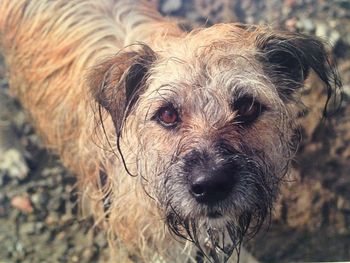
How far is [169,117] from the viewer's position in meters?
1.64

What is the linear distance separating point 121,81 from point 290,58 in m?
0.50

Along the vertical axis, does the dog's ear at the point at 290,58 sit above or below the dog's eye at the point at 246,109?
above

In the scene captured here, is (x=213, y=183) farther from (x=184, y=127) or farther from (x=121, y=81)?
(x=121, y=81)

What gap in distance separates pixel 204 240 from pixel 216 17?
73 cm

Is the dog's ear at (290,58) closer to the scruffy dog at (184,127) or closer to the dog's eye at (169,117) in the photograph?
the scruffy dog at (184,127)

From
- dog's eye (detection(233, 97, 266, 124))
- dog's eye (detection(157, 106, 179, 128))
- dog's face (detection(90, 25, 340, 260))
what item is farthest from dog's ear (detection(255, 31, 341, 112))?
dog's eye (detection(157, 106, 179, 128))

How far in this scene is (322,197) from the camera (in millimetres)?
2131

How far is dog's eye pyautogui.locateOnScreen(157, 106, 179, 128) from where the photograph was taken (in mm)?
1628

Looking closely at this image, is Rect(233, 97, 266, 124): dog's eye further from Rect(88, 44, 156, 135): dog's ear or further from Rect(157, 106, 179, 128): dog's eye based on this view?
Rect(88, 44, 156, 135): dog's ear

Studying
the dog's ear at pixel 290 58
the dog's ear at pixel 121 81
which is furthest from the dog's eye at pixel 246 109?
the dog's ear at pixel 121 81

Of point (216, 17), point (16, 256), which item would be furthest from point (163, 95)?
point (16, 256)

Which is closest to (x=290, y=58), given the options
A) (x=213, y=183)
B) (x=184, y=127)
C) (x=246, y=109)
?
(x=246, y=109)

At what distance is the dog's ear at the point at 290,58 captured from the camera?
165 cm

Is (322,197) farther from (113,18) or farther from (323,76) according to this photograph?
(113,18)
